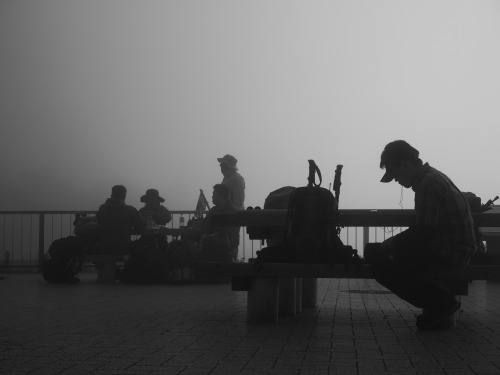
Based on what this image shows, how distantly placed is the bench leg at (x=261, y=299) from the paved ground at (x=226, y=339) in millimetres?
123

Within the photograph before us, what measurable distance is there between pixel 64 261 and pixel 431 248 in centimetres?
791

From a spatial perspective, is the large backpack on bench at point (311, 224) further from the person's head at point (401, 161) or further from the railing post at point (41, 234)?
the railing post at point (41, 234)

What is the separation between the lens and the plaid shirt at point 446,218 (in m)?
6.68

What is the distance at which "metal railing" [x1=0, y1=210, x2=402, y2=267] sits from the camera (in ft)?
60.3

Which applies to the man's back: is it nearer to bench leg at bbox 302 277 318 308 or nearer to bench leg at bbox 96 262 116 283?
bench leg at bbox 96 262 116 283

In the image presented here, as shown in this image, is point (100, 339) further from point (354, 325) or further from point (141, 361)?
point (354, 325)

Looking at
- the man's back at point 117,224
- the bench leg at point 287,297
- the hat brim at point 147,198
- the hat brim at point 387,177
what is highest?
the hat brim at point 387,177

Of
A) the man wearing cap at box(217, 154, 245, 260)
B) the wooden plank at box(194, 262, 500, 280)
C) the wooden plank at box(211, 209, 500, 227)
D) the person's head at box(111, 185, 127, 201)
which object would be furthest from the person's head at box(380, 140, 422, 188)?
the person's head at box(111, 185, 127, 201)

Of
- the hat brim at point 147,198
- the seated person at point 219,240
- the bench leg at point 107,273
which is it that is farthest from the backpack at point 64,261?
the hat brim at point 147,198

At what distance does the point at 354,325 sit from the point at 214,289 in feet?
16.4

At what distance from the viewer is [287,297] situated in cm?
800

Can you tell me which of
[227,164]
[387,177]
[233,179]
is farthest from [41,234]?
[387,177]

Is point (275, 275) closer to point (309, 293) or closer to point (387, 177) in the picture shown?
point (387, 177)

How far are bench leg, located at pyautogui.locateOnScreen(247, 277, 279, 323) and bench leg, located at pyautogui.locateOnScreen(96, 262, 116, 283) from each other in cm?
673
